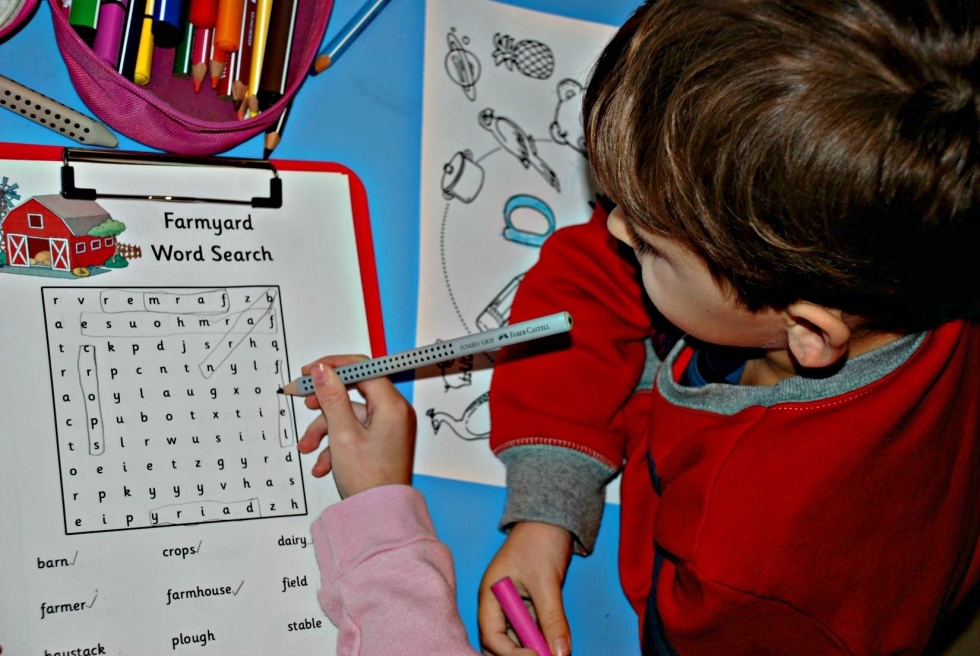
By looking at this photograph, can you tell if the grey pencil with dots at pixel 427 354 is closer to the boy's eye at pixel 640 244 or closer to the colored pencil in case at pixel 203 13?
the boy's eye at pixel 640 244

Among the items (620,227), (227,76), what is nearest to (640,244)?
(620,227)

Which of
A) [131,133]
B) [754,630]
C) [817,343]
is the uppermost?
[131,133]

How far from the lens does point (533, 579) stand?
26.4 inches

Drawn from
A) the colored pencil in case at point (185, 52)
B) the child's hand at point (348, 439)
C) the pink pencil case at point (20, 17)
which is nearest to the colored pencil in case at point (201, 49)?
the colored pencil in case at point (185, 52)

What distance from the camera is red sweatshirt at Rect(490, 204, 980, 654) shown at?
1.99 feet

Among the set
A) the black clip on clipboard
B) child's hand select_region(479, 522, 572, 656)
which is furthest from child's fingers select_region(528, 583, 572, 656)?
the black clip on clipboard

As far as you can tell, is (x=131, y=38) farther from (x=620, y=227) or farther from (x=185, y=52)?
(x=620, y=227)

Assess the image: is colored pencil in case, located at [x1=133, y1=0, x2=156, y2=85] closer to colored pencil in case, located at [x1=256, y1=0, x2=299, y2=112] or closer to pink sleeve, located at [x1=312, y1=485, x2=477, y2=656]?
colored pencil in case, located at [x1=256, y1=0, x2=299, y2=112]

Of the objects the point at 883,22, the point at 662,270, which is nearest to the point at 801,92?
the point at 883,22

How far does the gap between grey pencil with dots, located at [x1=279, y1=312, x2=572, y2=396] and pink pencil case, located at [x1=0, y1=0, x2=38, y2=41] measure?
329 mm

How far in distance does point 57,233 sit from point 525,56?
432 mm

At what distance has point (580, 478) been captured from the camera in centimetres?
72

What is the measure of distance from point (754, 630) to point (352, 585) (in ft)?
0.98

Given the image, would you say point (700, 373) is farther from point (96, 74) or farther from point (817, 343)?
point (96, 74)
